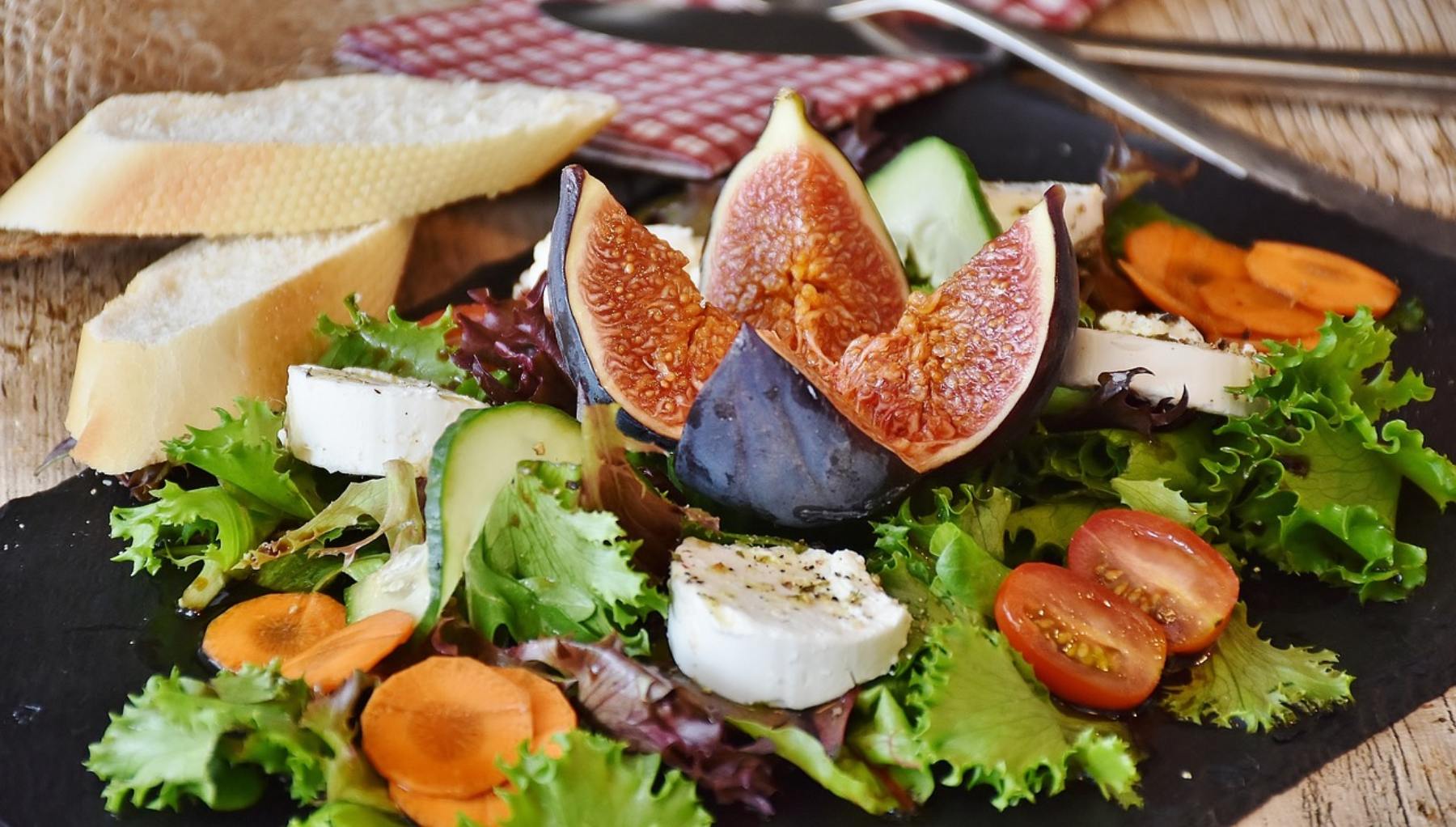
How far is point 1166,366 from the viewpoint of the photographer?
98.9 inches

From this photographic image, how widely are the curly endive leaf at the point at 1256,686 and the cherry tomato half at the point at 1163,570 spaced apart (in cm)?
5

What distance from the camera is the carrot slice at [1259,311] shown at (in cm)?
304

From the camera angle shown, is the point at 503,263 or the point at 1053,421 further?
the point at 503,263

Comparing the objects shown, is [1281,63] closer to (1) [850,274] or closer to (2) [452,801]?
(1) [850,274]

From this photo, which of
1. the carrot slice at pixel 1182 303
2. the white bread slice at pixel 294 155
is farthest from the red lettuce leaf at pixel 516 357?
the carrot slice at pixel 1182 303

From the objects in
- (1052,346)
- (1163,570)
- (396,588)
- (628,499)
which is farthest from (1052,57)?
(396,588)

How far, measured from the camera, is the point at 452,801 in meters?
1.81

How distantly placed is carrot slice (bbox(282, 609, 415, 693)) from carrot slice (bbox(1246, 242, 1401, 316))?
2295 mm

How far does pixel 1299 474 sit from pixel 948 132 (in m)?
2.01

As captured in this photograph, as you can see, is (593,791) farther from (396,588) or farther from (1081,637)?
(1081,637)

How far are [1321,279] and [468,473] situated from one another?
2.25 meters

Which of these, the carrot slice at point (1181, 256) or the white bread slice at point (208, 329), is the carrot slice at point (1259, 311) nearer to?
the carrot slice at point (1181, 256)

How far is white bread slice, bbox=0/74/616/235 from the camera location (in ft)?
10.8

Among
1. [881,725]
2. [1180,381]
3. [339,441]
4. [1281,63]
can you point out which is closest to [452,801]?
[881,725]
